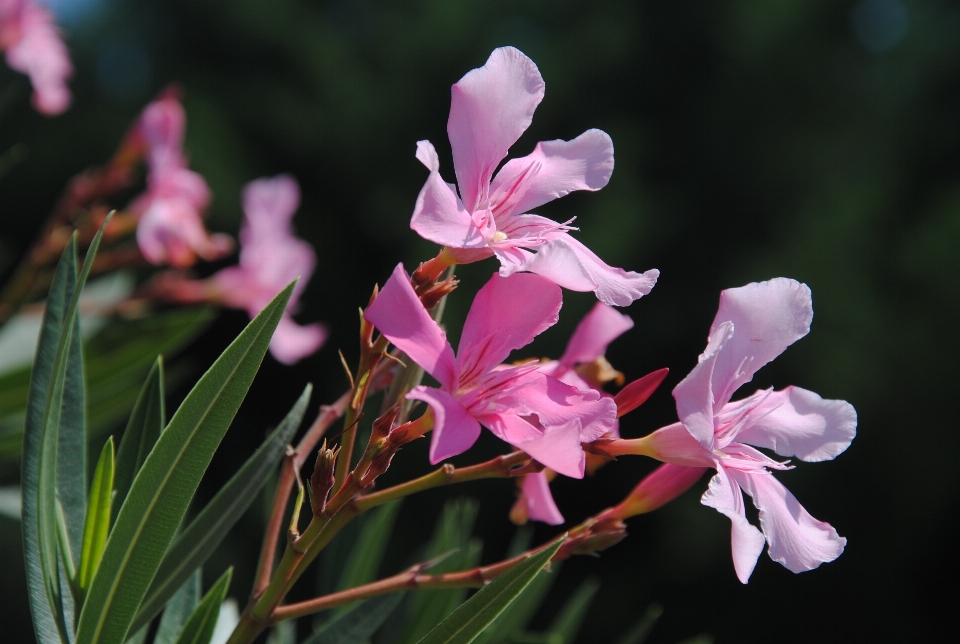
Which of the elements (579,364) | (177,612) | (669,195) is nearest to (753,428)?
(579,364)

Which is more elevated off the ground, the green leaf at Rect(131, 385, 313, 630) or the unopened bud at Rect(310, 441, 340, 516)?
the unopened bud at Rect(310, 441, 340, 516)

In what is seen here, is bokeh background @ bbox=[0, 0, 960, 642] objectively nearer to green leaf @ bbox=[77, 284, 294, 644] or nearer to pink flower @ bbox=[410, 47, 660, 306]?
pink flower @ bbox=[410, 47, 660, 306]

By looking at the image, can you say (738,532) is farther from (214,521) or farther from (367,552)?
(367,552)

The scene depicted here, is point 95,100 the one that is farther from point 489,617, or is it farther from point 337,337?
point 489,617

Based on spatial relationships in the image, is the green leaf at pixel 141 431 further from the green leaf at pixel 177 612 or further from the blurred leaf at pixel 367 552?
the blurred leaf at pixel 367 552

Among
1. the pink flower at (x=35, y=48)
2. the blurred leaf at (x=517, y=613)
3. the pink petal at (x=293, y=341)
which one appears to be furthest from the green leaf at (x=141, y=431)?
the pink flower at (x=35, y=48)

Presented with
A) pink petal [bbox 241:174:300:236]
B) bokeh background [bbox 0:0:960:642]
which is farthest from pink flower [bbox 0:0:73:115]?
bokeh background [bbox 0:0:960:642]
